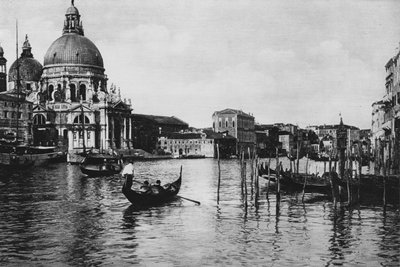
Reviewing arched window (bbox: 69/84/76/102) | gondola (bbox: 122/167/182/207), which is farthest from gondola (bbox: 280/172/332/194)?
arched window (bbox: 69/84/76/102)

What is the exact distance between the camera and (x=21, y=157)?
4534 cm

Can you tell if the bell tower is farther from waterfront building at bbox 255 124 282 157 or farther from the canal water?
the canal water

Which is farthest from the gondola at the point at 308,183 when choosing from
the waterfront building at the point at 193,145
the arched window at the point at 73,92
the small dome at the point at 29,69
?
the small dome at the point at 29,69

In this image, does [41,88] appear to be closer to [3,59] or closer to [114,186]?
[3,59]

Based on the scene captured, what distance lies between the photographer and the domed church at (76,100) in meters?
74.7

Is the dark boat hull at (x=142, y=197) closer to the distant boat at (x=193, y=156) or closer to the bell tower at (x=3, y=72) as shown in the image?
the distant boat at (x=193, y=156)

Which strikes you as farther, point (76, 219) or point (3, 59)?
point (3, 59)

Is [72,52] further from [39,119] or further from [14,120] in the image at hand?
[14,120]

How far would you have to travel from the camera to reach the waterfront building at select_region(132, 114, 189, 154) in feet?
286

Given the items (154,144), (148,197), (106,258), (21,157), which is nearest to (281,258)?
(106,258)

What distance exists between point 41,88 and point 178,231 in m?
70.2

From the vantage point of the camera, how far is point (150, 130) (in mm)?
91438

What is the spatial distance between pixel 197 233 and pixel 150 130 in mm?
78537

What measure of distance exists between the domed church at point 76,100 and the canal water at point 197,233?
55.4m
